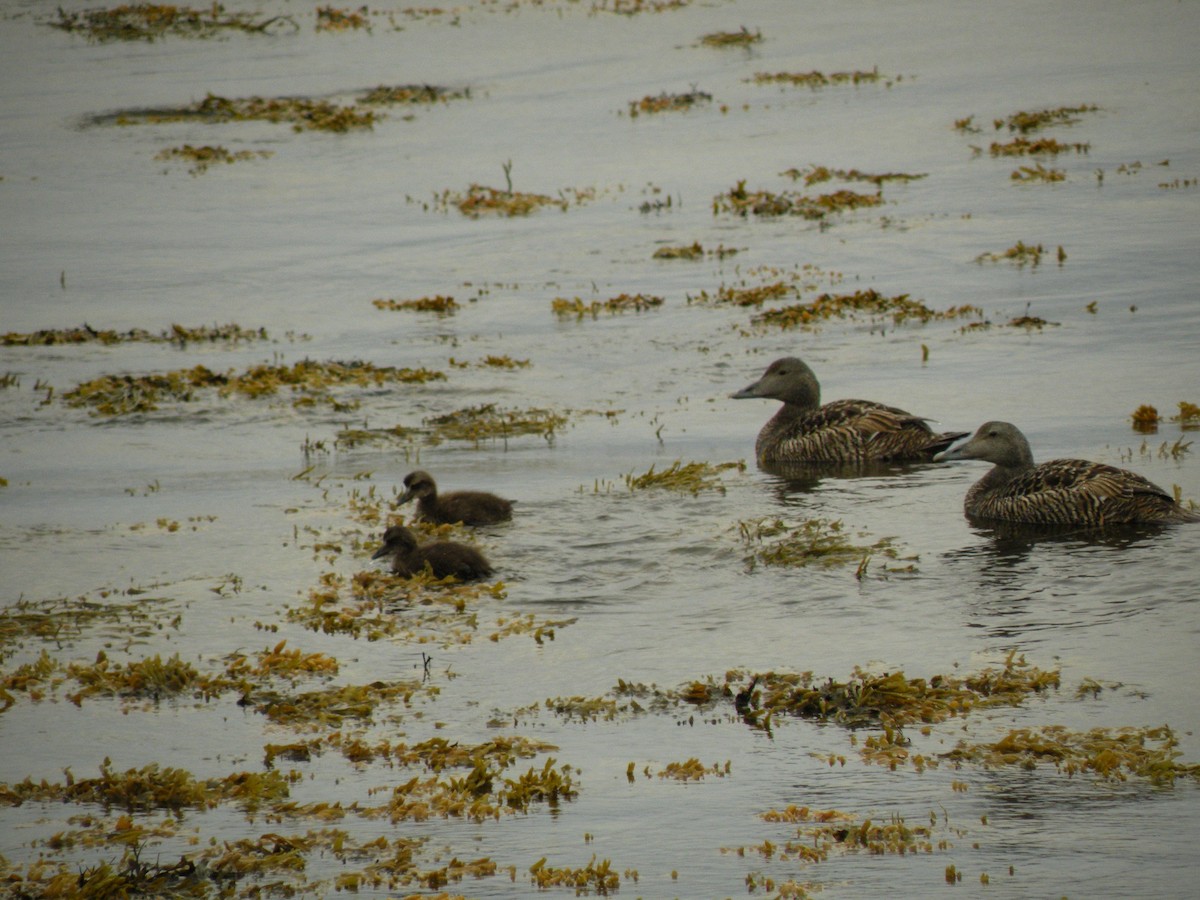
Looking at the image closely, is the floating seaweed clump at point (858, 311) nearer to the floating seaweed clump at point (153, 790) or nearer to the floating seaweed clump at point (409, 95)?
the floating seaweed clump at point (153, 790)

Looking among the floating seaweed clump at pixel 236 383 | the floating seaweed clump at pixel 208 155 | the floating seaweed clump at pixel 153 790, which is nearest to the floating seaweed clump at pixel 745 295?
the floating seaweed clump at pixel 236 383

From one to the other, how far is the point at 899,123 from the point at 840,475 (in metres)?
22.1

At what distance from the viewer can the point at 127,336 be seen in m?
21.5

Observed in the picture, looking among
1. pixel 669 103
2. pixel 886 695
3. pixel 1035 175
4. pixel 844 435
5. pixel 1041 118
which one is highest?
pixel 669 103

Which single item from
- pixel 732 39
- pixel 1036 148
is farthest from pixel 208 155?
pixel 732 39

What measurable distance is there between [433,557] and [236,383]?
728 cm

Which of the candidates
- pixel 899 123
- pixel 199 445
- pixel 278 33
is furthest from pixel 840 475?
pixel 278 33

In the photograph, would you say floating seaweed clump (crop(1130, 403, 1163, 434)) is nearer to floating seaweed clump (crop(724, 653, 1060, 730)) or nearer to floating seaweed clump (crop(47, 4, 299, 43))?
floating seaweed clump (crop(724, 653, 1060, 730))

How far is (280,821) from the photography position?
809 cm

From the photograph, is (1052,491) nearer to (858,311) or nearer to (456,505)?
(456,505)

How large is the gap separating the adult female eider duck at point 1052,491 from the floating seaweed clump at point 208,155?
25292mm

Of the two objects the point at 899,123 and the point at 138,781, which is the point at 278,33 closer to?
the point at 899,123

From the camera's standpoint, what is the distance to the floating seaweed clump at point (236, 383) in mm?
18188

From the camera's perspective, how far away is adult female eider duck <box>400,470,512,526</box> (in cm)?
1338
